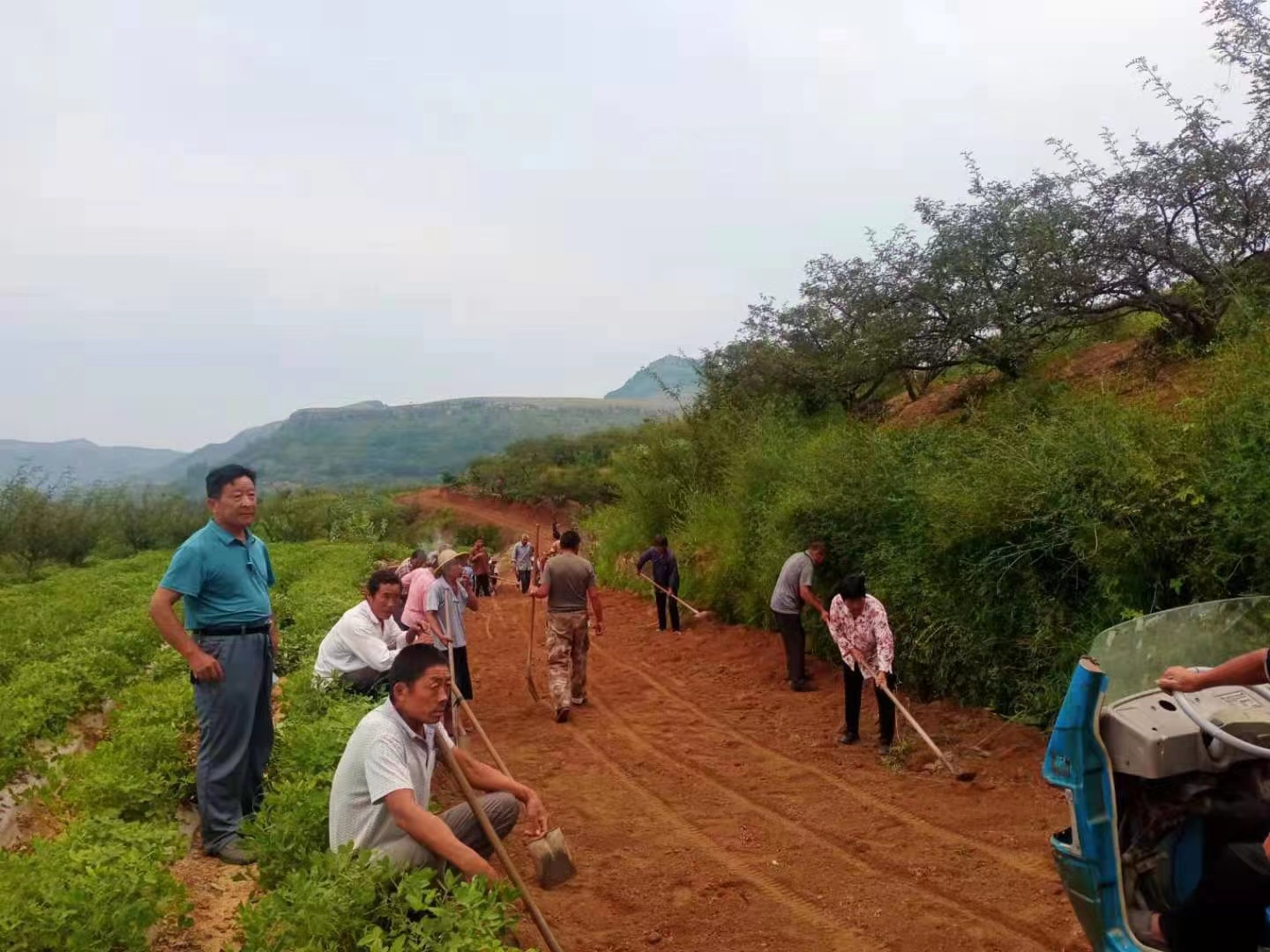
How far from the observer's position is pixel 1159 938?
3039 mm

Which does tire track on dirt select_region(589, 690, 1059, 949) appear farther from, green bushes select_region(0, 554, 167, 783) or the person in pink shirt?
green bushes select_region(0, 554, 167, 783)

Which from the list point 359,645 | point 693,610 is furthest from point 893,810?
point 693,610

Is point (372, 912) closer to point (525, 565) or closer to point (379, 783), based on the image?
point (379, 783)

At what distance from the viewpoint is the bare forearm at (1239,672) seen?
3.01 metres

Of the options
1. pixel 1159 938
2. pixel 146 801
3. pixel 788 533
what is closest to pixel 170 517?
pixel 788 533

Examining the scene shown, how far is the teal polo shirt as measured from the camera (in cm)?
484

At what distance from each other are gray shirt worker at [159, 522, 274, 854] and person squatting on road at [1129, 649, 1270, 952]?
4264 millimetres

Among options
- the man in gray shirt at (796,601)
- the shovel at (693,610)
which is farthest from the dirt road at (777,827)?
the shovel at (693,610)

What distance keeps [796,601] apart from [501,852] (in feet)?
21.7

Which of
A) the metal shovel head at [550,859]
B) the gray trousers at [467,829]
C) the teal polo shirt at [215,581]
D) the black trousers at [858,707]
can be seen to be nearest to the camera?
the gray trousers at [467,829]

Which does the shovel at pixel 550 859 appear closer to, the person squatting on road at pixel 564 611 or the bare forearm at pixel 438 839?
the bare forearm at pixel 438 839

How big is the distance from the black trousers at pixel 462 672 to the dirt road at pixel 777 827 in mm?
449

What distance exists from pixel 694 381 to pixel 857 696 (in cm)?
1388

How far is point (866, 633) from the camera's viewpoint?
24.5ft
